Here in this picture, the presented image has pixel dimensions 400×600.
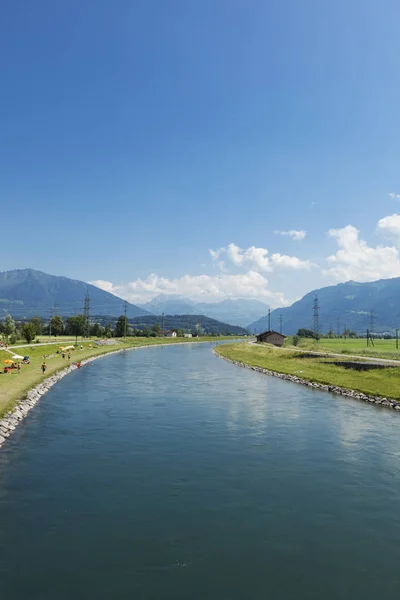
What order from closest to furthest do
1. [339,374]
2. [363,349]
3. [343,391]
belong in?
[343,391] → [339,374] → [363,349]

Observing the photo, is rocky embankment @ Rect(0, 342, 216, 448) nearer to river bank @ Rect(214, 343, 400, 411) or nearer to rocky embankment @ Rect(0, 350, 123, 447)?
rocky embankment @ Rect(0, 350, 123, 447)

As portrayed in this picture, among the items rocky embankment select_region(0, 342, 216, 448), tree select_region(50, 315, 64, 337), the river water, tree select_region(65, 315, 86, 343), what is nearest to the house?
tree select_region(65, 315, 86, 343)

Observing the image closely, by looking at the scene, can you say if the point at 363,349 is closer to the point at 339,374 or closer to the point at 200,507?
the point at 339,374

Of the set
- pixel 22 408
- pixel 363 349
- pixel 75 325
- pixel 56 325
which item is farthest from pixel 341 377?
pixel 56 325

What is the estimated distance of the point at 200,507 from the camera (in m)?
19.4

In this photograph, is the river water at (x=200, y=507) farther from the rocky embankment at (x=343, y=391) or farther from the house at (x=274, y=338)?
the house at (x=274, y=338)

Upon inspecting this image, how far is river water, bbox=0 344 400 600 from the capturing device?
13844 mm

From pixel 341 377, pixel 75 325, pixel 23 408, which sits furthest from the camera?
pixel 75 325

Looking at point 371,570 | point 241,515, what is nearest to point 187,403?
point 241,515

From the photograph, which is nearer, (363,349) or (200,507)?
(200,507)

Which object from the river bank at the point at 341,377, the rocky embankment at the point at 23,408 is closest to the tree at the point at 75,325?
the river bank at the point at 341,377

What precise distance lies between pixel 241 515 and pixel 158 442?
41.3 feet

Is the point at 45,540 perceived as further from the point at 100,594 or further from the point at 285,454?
the point at 285,454

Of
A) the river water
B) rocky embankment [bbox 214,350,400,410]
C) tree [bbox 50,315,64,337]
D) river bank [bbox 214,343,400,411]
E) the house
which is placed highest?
tree [bbox 50,315,64,337]
